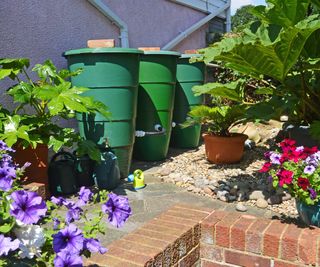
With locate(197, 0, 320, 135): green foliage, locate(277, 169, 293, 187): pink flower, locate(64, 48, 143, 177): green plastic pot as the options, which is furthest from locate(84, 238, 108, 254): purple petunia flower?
locate(64, 48, 143, 177): green plastic pot

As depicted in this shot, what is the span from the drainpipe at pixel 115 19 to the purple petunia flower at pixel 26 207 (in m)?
3.63

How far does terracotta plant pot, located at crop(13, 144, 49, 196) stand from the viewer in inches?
115

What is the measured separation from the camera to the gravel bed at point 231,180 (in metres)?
2.89

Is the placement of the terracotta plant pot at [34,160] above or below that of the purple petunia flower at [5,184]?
below

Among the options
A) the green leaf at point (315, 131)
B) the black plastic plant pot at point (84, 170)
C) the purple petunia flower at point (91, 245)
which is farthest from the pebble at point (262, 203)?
the purple petunia flower at point (91, 245)

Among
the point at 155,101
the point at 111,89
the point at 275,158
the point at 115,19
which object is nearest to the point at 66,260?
the point at 275,158

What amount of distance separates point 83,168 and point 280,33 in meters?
1.96

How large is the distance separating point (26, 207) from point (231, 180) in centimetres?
257

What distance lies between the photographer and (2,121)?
8.86 ft

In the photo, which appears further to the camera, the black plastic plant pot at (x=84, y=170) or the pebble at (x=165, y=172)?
the pebble at (x=165, y=172)

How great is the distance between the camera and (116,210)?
4.09 ft

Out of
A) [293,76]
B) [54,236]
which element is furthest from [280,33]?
[54,236]

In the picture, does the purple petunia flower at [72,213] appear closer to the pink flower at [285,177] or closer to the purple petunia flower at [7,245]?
the purple petunia flower at [7,245]

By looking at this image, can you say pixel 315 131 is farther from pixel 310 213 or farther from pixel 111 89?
pixel 111 89
